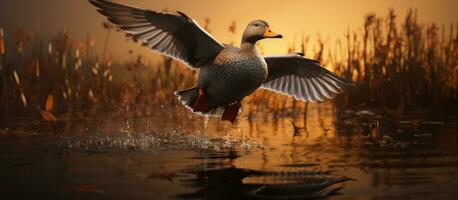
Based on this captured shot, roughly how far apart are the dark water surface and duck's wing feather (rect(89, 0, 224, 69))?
3.52 feet

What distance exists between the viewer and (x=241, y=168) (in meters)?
4.88

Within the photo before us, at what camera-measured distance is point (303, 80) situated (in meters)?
8.45

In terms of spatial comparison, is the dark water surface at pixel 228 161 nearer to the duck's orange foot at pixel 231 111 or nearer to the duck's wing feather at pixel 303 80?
the duck's orange foot at pixel 231 111

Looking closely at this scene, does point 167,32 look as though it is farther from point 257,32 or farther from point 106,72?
point 106,72

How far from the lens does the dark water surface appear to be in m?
3.92

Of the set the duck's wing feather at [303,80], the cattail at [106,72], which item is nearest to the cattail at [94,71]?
the cattail at [106,72]

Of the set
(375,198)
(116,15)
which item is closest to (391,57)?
(116,15)

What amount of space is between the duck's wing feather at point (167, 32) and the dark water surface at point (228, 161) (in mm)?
1074

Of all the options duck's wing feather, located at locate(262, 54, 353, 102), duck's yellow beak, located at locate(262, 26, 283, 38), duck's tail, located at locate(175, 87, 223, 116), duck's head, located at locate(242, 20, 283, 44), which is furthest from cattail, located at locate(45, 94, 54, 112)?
duck's yellow beak, located at locate(262, 26, 283, 38)

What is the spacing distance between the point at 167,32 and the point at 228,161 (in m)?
2.15

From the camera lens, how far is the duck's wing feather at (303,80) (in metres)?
8.09

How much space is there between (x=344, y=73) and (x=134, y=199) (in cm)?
924

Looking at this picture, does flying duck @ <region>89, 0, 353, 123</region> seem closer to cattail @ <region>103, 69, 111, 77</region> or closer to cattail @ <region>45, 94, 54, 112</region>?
cattail @ <region>45, 94, 54, 112</region>

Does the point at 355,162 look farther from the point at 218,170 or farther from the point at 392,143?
the point at 392,143
